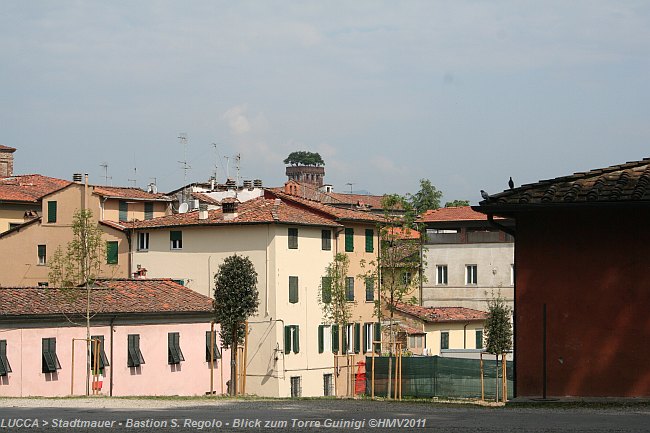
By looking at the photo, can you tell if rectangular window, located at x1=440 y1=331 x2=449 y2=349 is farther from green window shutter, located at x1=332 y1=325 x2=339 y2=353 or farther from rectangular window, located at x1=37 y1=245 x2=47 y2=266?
rectangular window, located at x1=37 y1=245 x2=47 y2=266

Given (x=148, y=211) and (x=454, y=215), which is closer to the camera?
(x=148, y=211)

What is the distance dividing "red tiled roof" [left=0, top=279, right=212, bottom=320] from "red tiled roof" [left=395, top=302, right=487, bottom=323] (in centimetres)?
1678

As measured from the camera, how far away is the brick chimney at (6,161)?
4075 inches

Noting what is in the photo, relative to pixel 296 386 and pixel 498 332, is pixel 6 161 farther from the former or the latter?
pixel 498 332

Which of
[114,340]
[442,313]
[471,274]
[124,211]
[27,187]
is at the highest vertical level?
[27,187]

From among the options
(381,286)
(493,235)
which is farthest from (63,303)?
(493,235)

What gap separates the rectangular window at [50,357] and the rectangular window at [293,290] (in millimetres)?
16748

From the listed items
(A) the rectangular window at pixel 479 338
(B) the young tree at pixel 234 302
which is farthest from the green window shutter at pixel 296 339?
(A) the rectangular window at pixel 479 338

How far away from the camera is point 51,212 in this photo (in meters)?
67.3

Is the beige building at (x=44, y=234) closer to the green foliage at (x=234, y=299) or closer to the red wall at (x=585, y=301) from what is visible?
the green foliage at (x=234, y=299)

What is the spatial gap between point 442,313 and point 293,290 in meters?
13.1

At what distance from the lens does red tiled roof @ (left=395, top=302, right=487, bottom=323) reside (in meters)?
68.1

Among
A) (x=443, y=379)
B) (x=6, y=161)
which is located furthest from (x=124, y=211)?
(x=6, y=161)

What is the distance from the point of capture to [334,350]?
208ft
